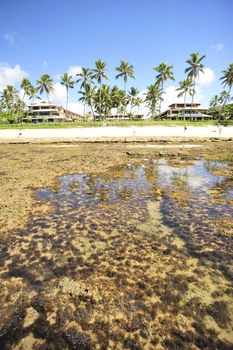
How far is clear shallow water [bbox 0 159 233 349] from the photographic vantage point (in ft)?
8.10

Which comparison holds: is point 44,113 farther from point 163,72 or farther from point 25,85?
point 163,72

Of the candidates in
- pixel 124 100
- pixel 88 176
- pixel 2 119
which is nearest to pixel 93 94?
pixel 124 100

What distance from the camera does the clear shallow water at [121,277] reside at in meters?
2.47

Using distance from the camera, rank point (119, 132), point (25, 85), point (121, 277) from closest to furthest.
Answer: point (121, 277) → point (119, 132) → point (25, 85)

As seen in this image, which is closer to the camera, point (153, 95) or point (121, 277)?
point (121, 277)

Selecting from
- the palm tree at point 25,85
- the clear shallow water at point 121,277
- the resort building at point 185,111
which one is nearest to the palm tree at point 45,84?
the palm tree at point 25,85

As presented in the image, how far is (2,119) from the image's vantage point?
60.7 metres

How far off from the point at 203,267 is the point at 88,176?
7189mm

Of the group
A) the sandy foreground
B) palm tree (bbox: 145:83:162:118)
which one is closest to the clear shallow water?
the sandy foreground

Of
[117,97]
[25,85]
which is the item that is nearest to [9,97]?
[25,85]

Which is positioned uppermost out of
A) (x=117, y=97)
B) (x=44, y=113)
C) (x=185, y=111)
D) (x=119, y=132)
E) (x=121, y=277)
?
(x=117, y=97)

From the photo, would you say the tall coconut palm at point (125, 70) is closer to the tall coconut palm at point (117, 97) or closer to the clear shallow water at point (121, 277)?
the tall coconut palm at point (117, 97)

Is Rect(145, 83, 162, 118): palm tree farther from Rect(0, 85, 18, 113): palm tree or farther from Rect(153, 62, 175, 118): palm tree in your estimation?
Rect(0, 85, 18, 113): palm tree

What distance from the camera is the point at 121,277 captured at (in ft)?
11.0
